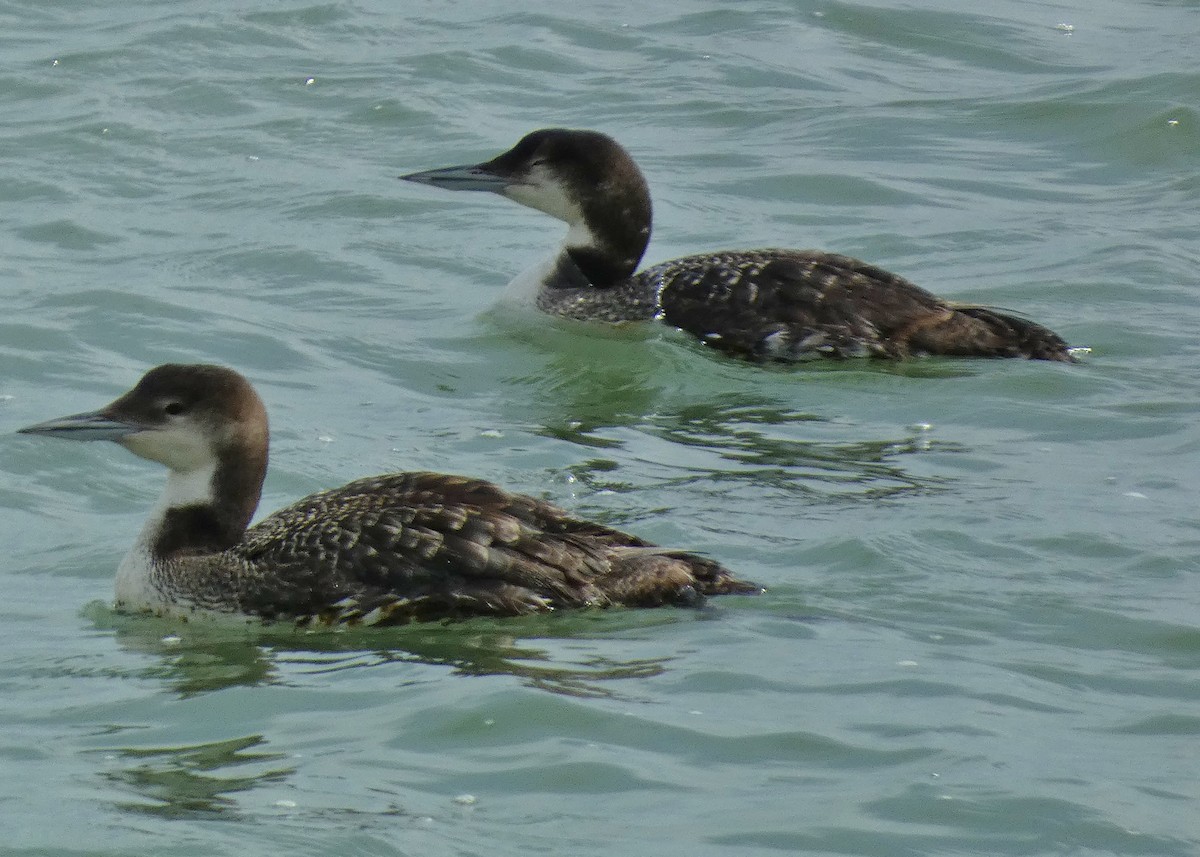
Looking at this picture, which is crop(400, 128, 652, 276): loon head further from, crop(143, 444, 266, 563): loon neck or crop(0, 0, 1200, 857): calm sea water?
crop(143, 444, 266, 563): loon neck

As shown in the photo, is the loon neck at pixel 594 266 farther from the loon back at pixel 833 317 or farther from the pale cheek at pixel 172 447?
the pale cheek at pixel 172 447

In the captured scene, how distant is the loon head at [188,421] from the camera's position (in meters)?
7.26

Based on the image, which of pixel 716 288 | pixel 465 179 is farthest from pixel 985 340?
pixel 465 179

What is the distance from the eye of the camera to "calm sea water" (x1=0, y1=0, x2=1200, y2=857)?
18.5ft

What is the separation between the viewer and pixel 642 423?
9680mm

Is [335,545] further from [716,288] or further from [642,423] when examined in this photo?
[716,288]

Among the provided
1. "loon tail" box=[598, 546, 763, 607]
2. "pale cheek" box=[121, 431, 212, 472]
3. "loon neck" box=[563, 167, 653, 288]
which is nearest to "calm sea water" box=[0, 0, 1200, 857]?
"loon tail" box=[598, 546, 763, 607]

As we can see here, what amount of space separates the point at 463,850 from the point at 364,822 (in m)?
0.30

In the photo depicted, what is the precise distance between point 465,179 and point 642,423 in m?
2.35

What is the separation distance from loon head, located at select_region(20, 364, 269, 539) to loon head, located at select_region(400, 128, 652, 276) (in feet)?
13.4

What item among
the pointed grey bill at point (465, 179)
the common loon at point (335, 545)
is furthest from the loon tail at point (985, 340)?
the common loon at point (335, 545)

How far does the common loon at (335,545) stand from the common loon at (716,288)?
3.25 m

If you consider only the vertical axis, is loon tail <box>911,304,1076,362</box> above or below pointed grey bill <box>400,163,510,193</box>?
below

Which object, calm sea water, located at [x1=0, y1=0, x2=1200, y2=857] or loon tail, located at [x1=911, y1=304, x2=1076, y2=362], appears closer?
calm sea water, located at [x1=0, y1=0, x2=1200, y2=857]
